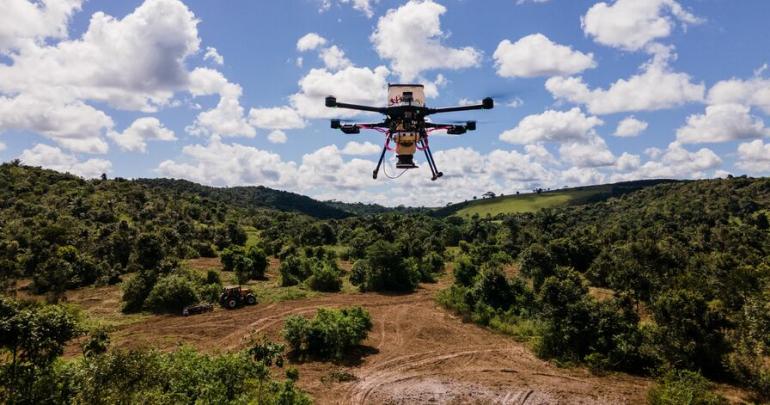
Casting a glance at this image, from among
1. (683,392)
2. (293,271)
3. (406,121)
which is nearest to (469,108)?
(406,121)

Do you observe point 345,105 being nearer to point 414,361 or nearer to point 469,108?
point 469,108

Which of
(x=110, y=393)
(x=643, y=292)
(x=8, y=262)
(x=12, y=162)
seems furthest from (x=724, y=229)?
(x=12, y=162)

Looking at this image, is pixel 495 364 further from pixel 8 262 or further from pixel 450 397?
pixel 8 262

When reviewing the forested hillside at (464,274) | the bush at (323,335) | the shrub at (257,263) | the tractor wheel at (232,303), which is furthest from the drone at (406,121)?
the shrub at (257,263)

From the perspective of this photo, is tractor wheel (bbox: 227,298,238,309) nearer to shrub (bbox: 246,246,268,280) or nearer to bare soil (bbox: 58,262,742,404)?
bare soil (bbox: 58,262,742,404)

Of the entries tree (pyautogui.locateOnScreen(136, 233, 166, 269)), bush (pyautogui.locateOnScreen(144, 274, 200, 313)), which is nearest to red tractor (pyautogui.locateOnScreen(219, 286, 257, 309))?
bush (pyautogui.locateOnScreen(144, 274, 200, 313))

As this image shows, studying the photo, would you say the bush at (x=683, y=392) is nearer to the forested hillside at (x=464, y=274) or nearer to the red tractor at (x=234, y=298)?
the forested hillside at (x=464, y=274)
